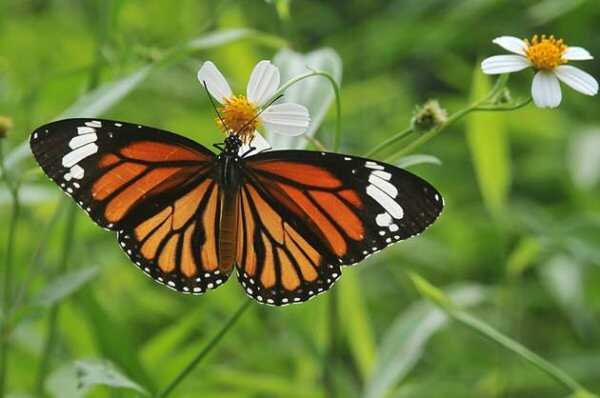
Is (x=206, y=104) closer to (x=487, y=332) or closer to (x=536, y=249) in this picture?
(x=536, y=249)

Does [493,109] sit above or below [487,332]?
above

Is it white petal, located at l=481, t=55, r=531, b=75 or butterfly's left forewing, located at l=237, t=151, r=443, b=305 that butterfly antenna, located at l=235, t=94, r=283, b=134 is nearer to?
butterfly's left forewing, located at l=237, t=151, r=443, b=305

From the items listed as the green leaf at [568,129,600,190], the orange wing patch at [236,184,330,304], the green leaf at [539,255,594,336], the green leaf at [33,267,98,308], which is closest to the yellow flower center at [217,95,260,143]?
the orange wing patch at [236,184,330,304]

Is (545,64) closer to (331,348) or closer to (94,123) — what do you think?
(94,123)

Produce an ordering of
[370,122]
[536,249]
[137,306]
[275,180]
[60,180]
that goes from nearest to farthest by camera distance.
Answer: [60,180] < [275,180] < [536,249] < [137,306] < [370,122]

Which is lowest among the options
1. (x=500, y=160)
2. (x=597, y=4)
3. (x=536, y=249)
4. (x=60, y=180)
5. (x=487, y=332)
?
(x=487, y=332)

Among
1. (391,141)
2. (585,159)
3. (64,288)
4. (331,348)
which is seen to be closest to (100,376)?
(64,288)

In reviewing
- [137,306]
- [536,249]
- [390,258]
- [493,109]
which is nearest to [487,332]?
[493,109]
